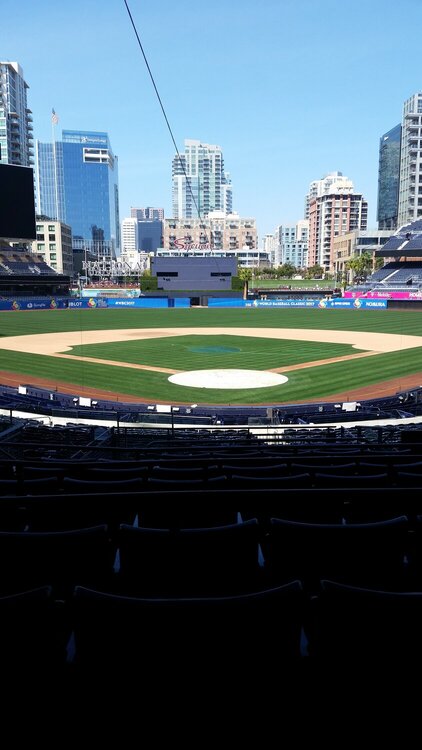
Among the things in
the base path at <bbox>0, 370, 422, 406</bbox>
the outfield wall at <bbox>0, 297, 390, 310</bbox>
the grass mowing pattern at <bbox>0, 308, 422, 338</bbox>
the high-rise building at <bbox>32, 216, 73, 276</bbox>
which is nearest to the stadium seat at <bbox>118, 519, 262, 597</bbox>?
the base path at <bbox>0, 370, 422, 406</bbox>

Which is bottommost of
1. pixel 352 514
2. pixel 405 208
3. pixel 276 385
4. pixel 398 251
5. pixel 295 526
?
pixel 276 385

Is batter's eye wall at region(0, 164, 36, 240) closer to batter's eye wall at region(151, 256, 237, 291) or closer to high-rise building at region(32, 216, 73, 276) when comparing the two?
batter's eye wall at region(151, 256, 237, 291)

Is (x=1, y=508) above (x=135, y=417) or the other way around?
above

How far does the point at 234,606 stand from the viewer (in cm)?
224

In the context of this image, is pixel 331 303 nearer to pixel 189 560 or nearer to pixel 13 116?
pixel 189 560

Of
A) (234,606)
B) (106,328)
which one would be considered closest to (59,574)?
(234,606)

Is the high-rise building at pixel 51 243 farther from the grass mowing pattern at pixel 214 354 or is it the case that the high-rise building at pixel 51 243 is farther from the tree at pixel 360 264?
the grass mowing pattern at pixel 214 354

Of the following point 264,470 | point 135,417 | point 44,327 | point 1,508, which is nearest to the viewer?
point 1,508

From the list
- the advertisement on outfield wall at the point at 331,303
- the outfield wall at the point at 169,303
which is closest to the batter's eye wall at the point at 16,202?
the outfield wall at the point at 169,303

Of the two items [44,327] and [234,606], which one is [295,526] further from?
[44,327]

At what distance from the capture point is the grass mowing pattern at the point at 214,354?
32844 millimetres

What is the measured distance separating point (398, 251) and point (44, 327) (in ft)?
209

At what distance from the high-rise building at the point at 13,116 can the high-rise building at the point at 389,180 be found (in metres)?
115

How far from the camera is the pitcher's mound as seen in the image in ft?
86.4
